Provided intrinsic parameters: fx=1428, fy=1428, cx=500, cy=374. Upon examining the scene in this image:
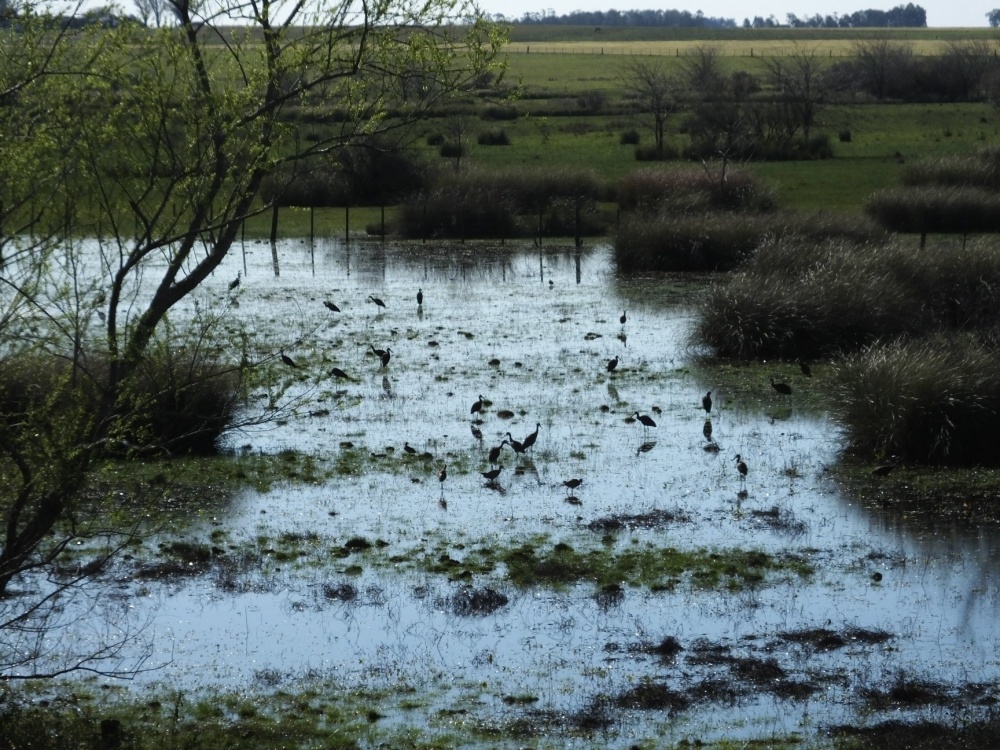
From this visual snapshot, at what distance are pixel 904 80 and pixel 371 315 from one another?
58.5 meters

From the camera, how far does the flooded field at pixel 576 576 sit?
28.2ft

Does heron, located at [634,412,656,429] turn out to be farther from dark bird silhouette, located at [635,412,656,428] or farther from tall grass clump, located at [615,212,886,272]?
tall grass clump, located at [615,212,886,272]

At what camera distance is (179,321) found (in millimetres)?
22859

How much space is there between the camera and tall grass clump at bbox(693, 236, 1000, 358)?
20.4m

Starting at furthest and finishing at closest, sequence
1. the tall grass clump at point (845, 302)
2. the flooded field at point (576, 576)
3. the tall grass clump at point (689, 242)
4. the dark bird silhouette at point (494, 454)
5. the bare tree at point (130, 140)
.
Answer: the tall grass clump at point (689, 242)
the tall grass clump at point (845, 302)
the dark bird silhouette at point (494, 454)
the flooded field at point (576, 576)
the bare tree at point (130, 140)

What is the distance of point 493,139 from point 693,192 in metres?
20.7

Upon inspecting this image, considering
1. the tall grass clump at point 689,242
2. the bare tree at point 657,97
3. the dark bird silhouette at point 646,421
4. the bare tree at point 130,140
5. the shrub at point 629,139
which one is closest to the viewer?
the bare tree at point 130,140

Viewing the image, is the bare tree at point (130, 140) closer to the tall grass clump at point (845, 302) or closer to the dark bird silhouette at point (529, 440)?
the dark bird silhouette at point (529, 440)

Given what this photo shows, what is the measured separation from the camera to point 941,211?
1347 inches

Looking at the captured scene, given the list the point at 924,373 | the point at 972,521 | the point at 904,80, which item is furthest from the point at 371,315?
the point at 904,80

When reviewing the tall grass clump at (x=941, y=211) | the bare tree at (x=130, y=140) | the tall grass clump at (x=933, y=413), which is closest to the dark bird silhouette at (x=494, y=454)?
the tall grass clump at (x=933, y=413)

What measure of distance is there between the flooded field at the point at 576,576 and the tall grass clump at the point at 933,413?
27.9 inches

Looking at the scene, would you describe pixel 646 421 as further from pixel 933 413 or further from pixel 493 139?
pixel 493 139

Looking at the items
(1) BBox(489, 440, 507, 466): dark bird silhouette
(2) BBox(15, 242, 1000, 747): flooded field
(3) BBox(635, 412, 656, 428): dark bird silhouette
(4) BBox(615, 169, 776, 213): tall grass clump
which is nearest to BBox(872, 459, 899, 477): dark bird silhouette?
(2) BBox(15, 242, 1000, 747): flooded field
